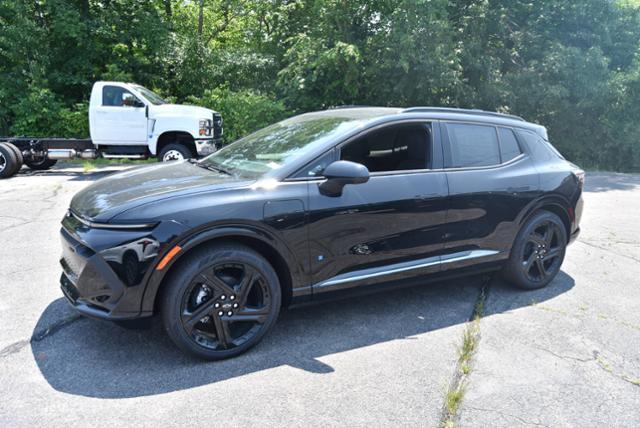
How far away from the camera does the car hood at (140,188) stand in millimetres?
3059

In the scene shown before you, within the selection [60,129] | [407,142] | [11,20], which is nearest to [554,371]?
[407,142]

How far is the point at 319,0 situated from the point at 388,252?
1297 centimetres

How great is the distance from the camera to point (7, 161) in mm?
10164

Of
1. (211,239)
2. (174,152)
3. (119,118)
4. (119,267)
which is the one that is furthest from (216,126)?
(119,267)

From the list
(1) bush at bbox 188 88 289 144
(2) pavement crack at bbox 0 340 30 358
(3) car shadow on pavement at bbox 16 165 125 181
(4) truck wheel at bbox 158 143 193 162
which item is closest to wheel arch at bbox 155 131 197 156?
(4) truck wheel at bbox 158 143 193 162

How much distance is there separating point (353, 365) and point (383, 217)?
3.48 feet

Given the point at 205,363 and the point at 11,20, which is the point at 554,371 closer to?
the point at 205,363

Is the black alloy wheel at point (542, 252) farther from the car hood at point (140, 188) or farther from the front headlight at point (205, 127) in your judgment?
the front headlight at point (205, 127)

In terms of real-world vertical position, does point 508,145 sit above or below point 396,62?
below

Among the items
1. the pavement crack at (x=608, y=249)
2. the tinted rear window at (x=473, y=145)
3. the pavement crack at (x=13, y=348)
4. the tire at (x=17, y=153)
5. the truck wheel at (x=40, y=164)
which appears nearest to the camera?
the pavement crack at (x=13, y=348)

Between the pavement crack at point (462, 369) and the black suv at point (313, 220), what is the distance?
40 centimetres

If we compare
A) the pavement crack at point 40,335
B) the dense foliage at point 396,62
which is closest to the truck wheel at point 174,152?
the dense foliage at point 396,62

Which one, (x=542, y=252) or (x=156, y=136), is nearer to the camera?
(x=542, y=252)

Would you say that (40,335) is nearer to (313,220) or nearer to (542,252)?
(313,220)
